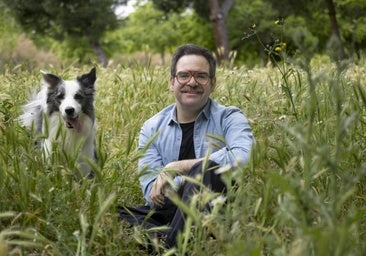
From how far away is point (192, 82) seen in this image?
151 inches

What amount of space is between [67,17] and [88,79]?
1979 centimetres

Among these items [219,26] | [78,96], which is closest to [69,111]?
[78,96]

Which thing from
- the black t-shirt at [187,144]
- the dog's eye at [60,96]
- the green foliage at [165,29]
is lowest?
the black t-shirt at [187,144]

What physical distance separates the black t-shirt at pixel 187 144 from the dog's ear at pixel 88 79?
1.45 m

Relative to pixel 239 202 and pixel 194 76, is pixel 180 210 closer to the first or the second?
pixel 239 202

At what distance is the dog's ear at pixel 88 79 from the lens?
504cm

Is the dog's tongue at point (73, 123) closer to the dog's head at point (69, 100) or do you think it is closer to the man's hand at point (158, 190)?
the dog's head at point (69, 100)

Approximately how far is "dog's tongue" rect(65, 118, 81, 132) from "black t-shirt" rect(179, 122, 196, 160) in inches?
48.1

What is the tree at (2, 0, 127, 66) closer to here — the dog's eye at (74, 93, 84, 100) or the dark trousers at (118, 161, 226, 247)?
the dog's eye at (74, 93, 84, 100)

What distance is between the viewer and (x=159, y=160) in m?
3.98

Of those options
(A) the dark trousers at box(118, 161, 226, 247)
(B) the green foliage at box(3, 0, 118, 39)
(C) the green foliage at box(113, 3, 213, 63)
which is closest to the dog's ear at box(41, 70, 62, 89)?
(A) the dark trousers at box(118, 161, 226, 247)

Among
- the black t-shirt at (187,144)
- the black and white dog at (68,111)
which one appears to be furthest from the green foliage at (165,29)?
the black t-shirt at (187,144)

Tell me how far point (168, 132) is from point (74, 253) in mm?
1583

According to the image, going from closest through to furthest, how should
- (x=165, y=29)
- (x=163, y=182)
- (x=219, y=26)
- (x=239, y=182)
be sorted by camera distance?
(x=239, y=182)
(x=163, y=182)
(x=219, y=26)
(x=165, y=29)
